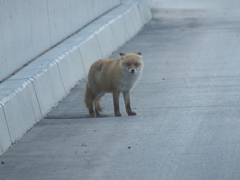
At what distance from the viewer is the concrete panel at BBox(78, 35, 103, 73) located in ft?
52.1

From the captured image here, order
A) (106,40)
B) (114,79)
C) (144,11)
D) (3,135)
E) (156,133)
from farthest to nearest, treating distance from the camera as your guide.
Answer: (144,11)
(106,40)
(114,79)
(156,133)
(3,135)

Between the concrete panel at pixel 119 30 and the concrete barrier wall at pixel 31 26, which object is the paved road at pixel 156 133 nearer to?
the concrete barrier wall at pixel 31 26

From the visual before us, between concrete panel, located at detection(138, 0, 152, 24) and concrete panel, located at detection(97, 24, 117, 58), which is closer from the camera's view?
concrete panel, located at detection(97, 24, 117, 58)

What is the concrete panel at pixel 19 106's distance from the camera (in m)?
10.5

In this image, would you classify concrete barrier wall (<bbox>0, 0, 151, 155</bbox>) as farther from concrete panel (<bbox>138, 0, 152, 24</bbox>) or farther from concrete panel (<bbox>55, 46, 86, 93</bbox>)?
concrete panel (<bbox>138, 0, 152, 24</bbox>)

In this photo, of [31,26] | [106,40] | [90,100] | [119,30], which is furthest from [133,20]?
[90,100]

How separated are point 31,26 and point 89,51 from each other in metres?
2.52

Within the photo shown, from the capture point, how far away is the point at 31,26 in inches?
559

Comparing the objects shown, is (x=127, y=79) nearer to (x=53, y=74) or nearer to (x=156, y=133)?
(x=53, y=74)

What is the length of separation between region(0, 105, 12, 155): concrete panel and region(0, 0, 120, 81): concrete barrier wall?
2.27m

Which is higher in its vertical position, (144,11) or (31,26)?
(31,26)

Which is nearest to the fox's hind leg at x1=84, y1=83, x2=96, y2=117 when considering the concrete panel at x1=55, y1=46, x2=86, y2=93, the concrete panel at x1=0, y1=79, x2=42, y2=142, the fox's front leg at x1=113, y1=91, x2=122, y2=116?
the fox's front leg at x1=113, y1=91, x2=122, y2=116

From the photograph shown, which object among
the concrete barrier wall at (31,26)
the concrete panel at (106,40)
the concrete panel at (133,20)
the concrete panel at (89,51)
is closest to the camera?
the concrete barrier wall at (31,26)

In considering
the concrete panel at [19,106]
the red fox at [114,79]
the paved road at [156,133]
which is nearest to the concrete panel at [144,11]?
the paved road at [156,133]
